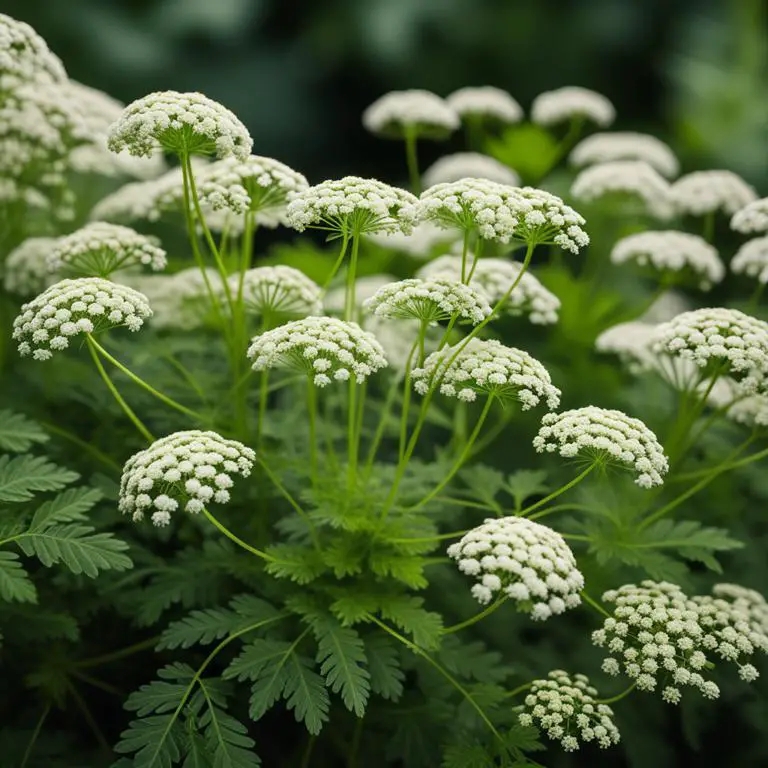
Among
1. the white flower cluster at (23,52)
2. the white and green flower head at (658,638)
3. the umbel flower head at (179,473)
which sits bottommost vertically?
the white and green flower head at (658,638)

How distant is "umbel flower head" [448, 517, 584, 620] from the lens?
1994 millimetres

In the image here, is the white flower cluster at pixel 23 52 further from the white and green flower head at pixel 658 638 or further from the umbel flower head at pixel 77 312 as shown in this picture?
the white and green flower head at pixel 658 638

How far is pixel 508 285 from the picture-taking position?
3.05 metres

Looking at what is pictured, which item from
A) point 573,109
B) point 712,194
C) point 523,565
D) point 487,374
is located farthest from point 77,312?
point 573,109

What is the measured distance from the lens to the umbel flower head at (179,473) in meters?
2.08

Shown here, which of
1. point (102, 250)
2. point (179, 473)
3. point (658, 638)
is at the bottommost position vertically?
point (658, 638)

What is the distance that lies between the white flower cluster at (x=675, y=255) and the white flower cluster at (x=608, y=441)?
133 cm

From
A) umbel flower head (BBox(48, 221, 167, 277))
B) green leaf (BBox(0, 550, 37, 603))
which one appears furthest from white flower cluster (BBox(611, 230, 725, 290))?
green leaf (BBox(0, 550, 37, 603))

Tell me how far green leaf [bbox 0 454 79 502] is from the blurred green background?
461 cm

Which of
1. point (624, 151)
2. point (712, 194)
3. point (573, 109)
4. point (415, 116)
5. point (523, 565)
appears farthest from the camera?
point (573, 109)

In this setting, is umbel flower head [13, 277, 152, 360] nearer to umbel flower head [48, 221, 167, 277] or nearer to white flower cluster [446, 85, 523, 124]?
umbel flower head [48, 221, 167, 277]

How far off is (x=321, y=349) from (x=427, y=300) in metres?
0.36

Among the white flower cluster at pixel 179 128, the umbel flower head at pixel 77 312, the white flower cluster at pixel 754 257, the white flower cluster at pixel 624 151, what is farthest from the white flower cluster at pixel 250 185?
the white flower cluster at pixel 624 151

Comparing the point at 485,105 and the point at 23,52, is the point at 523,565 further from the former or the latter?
the point at 485,105
